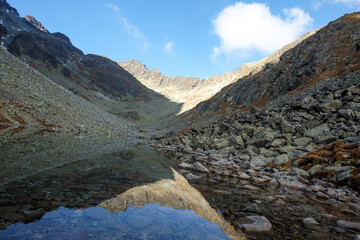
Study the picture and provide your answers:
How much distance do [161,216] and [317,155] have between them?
13705 millimetres

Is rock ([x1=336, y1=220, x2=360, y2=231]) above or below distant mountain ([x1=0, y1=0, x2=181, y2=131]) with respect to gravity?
below

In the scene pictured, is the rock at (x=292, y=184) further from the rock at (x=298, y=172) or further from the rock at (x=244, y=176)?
the rock at (x=244, y=176)

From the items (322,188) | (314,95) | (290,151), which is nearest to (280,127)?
(290,151)

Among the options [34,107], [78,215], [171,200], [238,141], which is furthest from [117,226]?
[34,107]

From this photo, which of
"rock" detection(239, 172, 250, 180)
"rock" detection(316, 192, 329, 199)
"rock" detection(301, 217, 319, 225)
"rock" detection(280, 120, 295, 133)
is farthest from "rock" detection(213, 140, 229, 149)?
"rock" detection(301, 217, 319, 225)

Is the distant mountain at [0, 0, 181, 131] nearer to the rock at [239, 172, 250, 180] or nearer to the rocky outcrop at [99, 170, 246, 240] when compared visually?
the rock at [239, 172, 250, 180]

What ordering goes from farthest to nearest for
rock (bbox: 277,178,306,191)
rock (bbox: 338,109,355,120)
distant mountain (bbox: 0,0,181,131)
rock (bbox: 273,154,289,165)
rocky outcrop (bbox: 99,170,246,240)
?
distant mountain (bbox: 0,0,181,131)
rock (bbox: 338,109,355,120)
rock (bbox: 273,154,289,165)
rock (bbox: 277,178,306,191)
rocky outcrop (bbox: 99,170,246,240)

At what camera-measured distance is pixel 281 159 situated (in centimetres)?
1609

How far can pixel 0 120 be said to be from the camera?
2934 cm

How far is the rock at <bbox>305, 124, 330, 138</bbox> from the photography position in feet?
59.2

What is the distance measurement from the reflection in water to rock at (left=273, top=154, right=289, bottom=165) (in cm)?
1200

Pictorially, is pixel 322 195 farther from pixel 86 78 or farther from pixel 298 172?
pixel 86 78

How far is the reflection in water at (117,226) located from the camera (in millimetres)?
4258

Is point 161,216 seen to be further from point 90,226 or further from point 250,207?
point 250,207
